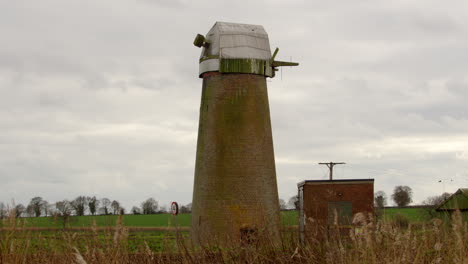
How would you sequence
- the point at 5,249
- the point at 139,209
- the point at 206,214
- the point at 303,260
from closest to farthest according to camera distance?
the point at 5,249
the point at 303,260
the point at 206,214
the point at 139,209

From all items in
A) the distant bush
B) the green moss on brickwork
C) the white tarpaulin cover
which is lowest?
the distant bush

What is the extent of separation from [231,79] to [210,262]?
43.2ft

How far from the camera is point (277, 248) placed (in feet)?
29.9

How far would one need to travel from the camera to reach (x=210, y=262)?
8.98 m

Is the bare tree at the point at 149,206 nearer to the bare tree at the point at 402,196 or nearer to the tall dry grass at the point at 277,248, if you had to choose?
the bare tree at the point at 402,196

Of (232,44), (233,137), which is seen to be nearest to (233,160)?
(233,137)

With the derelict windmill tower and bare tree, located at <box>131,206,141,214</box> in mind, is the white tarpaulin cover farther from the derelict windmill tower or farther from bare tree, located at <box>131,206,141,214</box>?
bare tree, located at <box>131,206,141,214</box>

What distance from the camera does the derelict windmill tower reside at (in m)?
20.7

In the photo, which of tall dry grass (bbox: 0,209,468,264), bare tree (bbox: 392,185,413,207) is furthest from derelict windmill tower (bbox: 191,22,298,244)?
bare tree (bbox: 392,185,413,207)

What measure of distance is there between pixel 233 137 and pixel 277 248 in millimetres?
12065

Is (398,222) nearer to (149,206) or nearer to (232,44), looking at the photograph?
(232,44)

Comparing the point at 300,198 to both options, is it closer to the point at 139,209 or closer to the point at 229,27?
the point at 229,27

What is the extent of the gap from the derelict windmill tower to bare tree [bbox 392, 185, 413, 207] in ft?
258

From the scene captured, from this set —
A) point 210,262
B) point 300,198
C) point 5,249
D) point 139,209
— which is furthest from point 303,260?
point 139,209
